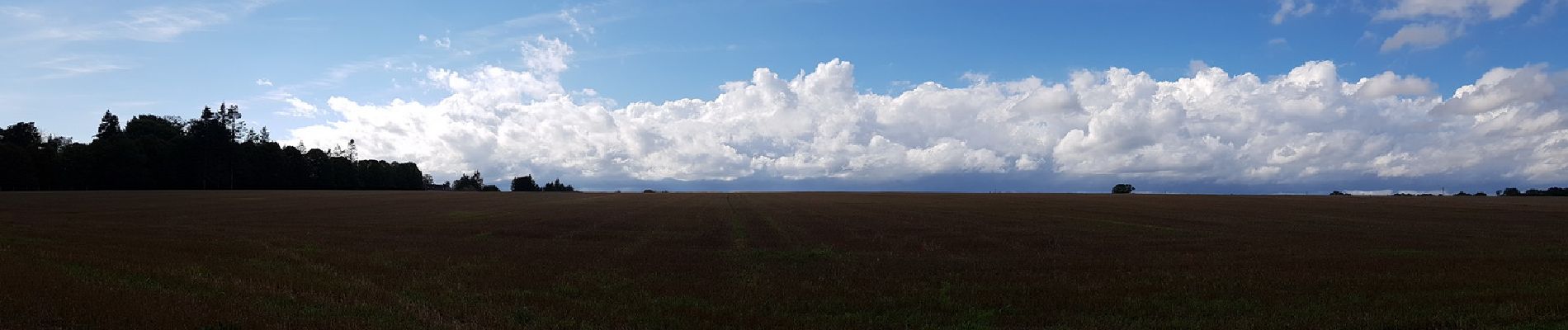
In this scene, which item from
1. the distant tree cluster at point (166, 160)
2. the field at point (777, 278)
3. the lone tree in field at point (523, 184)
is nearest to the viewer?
the field at point (777, 278)

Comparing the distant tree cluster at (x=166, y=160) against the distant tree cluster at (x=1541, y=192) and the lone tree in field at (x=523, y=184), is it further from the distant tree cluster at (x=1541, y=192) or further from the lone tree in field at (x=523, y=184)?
the distant tree cluster at (x=1541, y=192)

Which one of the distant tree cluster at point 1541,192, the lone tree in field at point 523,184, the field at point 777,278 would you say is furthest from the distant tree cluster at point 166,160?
the distant tree cluster at point 1541,192

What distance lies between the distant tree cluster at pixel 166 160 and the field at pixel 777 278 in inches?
4058

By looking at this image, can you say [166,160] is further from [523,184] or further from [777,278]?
[777,278]

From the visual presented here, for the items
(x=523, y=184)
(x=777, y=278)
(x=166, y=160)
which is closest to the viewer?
(x=777, y=278)

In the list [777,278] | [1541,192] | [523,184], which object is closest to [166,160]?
[523,184]

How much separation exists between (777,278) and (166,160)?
136 meters

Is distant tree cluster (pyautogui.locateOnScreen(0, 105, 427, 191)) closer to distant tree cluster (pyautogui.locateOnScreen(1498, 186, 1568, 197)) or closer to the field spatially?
the field

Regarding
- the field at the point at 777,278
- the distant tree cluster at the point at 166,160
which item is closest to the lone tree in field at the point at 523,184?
the distant tree cluster at the point at 166,160

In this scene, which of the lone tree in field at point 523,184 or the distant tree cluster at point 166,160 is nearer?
the distant tree cluster at point 166,160

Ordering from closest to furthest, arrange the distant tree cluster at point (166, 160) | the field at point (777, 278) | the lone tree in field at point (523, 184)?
the field at point (777, 278)
the distant tree cluster at point (166, 160)
the lone tree in field at point (523, 184)

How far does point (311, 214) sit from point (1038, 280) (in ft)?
156

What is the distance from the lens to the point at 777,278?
1812 cm

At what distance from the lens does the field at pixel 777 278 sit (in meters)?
12.2
